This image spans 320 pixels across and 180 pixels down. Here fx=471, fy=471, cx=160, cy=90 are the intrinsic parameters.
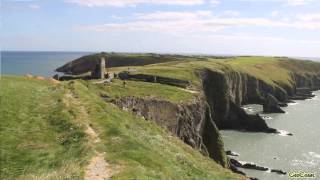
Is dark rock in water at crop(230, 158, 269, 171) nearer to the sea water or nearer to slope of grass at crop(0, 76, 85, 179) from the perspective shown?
the sea water

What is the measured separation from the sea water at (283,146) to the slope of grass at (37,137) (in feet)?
118

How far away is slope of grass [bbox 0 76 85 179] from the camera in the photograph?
2589 cm

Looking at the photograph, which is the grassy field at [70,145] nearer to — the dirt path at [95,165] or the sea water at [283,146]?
the dirt path at [95,165]

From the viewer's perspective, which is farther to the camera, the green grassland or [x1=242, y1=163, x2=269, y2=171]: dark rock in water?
the green grassland

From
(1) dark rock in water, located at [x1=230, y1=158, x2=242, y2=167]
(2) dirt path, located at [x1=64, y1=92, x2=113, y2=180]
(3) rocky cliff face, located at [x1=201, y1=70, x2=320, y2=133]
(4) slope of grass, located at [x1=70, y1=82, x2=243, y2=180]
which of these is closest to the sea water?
(1) dark rock in water, located at [x1=230, y1=158, x2=242, y2=167]

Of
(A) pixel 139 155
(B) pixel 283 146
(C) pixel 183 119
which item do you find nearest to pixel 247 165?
(C) pixel 183 119

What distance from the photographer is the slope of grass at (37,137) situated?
2589 centimetres

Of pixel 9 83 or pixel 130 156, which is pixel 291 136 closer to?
pixel 9 83

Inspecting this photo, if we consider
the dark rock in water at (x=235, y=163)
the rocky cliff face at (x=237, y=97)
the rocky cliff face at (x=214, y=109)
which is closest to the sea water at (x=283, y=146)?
the dark rock in water at (x=235, y=163)

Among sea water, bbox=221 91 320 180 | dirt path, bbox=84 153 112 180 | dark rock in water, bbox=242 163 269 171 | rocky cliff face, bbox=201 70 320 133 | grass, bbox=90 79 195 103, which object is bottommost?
sea water, bbox=221 91 320 180

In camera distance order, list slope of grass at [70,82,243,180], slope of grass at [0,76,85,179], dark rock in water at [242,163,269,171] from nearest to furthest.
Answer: slope of grass at [0,76,85,179] → slope of grass at [70,82,243,180] → dark rock in water at [242,163,269,171]

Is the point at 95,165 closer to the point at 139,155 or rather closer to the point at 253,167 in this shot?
the point at 139,155

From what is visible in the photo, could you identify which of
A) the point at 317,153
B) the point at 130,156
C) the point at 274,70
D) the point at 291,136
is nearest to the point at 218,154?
the point at 317,153

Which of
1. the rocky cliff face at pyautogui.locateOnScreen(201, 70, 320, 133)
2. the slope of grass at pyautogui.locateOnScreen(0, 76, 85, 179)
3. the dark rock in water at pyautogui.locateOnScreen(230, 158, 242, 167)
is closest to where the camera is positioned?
the slope of grass at pyautogui.locateOnScreen(0, 76, 85, 179)
